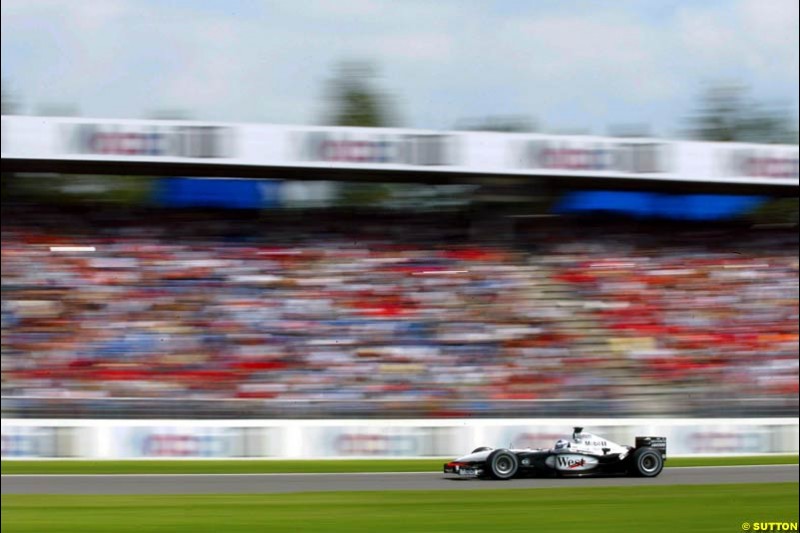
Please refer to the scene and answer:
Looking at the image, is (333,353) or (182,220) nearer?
(333,353)

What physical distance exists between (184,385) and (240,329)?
1.12 meters

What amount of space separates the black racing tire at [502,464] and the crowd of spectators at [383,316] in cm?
292

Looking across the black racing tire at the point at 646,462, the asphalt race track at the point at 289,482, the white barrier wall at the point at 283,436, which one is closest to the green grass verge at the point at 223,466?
the white barrier wall at the point at 283,436

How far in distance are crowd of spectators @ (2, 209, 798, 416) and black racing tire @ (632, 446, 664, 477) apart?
8.61 ft

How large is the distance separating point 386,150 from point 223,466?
573 cm

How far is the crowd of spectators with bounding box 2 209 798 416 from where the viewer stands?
1368cm

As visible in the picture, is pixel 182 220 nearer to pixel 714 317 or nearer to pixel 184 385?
pixel 184 385

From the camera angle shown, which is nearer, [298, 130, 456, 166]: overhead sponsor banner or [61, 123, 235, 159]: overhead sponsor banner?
[61, 123, 235, 159]: overhead sponsor banner

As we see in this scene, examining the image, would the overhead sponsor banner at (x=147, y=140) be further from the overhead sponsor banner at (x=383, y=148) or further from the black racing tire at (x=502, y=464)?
the black racing tire at (x=502, y=464)

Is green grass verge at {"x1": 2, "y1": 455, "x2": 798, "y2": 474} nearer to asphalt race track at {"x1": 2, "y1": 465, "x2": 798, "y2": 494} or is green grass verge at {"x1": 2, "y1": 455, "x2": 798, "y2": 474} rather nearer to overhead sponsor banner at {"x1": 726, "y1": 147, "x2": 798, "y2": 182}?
asphalt race track at {"x1": 2, "y1": 465, "x2": 798, "y2": 494}

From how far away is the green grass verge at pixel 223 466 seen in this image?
38.7 feet

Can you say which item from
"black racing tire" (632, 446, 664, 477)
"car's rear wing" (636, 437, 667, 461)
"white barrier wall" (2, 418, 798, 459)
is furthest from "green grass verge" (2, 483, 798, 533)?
"white barrier wall" (2, 418, 798, 459)

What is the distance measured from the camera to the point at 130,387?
13.4 metres

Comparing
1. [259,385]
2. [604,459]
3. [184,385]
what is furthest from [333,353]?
[604,459]
